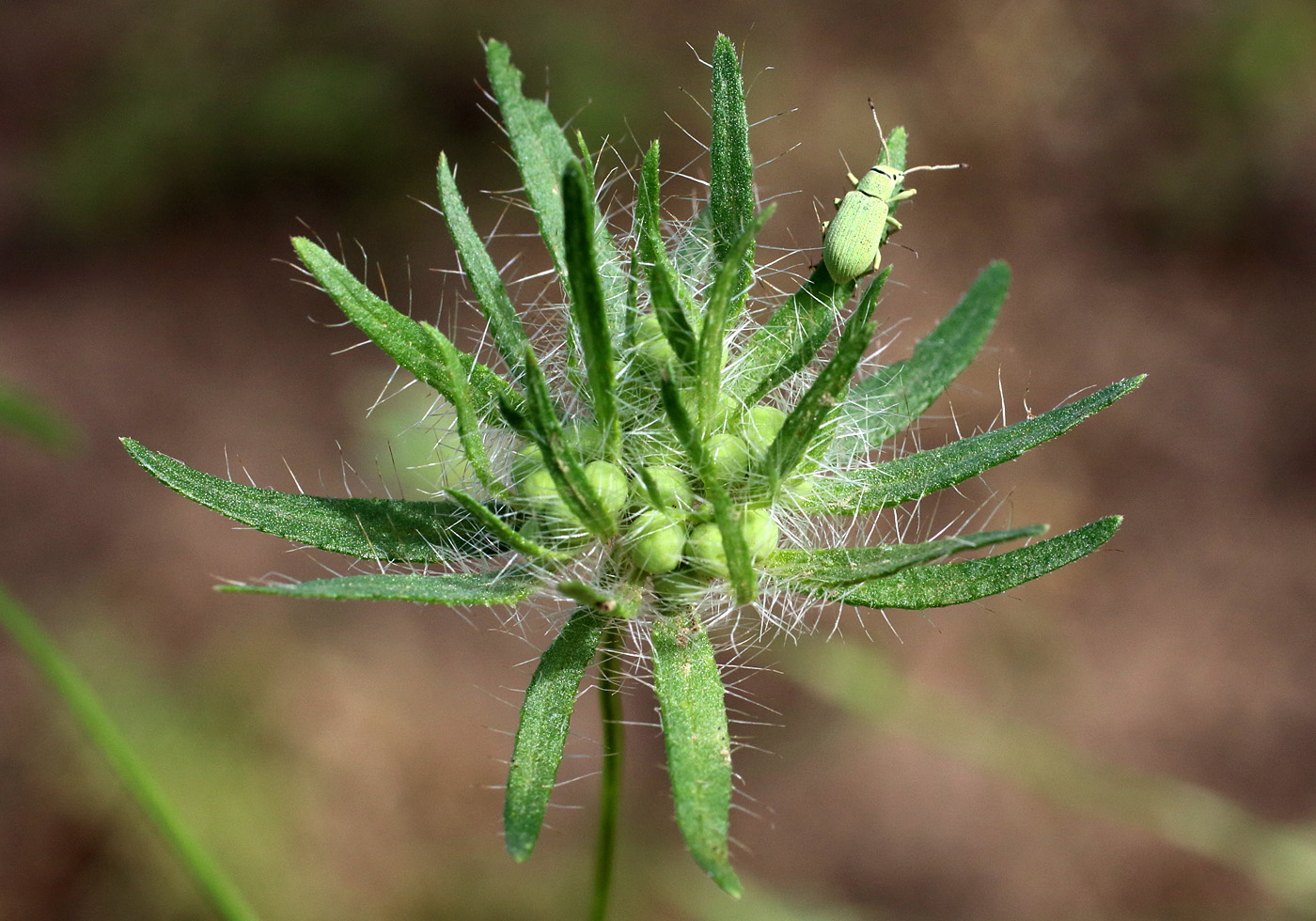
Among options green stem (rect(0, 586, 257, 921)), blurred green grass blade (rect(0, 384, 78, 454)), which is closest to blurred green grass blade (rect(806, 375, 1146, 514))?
green stem (rect(0, 586, 257, 921))

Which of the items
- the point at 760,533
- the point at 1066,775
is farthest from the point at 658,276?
the point at 1066,775

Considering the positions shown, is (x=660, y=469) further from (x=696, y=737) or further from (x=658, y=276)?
(x=696, y=737)

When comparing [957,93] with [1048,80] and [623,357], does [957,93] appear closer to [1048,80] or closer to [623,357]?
[1048,80]

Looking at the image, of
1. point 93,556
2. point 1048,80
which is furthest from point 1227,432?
point 93,556

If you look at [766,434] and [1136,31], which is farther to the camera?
[1136,31]

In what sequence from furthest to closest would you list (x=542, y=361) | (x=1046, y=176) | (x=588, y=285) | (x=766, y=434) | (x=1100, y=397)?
1. (x=1046, y=176)
2. (x=542, y=361)
3. (x=766, y=434)
4. (x=1100, y=397)
5. (x=588, y=285)

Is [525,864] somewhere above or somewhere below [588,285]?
below

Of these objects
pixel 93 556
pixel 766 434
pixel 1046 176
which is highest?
pixel 1046 176
